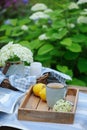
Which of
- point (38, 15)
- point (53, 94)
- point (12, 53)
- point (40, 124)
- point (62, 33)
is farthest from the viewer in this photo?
point (38, 15)

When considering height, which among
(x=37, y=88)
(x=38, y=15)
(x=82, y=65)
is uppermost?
(x=37, y=88)

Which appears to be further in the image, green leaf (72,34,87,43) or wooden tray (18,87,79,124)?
green leaf (72,34,87,43)

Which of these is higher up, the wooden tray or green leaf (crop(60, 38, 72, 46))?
the wooden tray

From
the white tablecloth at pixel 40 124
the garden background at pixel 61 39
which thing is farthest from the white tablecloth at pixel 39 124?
the garden background at pixel 61 39

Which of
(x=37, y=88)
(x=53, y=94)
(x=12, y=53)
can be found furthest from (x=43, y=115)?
(x=12, y=53)

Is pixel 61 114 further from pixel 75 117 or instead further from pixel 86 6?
pixel 86 6

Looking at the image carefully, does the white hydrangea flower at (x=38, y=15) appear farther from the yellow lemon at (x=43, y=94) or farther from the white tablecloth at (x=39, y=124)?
the white tablecloth at (x=39, y=124)

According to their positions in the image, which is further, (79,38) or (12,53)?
(79,38)

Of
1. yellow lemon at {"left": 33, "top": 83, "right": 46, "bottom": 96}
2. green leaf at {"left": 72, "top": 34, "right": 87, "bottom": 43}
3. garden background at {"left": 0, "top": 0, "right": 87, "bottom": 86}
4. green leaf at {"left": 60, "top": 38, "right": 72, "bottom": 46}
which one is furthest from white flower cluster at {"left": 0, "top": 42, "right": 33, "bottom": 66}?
green leaf at {"left": 72, "top": 34, "right": 87, "bottom": 43}

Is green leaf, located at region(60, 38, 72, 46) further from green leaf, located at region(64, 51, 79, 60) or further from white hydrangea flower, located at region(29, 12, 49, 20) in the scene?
white hydrangea flower, located at region(29, 12, 49, 20)

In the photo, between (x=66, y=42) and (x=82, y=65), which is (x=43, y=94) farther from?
(x=82, y=65)

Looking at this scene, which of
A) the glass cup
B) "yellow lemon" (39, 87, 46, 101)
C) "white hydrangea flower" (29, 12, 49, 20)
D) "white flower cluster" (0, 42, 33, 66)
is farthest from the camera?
"white hydrangea flower" (29, 12, 49, 20)

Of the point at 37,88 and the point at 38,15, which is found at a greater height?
the point at 37,88

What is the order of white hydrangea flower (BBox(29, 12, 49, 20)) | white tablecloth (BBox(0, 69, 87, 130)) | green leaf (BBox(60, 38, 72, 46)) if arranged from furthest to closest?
white hydrangea flower (BBox(29, 12, 49, 20))
green leaf (BBox(60, 38, 72, 46))
white tablecloth (BBox(0, 69, 87, 130))
